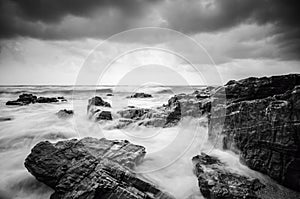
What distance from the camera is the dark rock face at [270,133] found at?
3354 mm

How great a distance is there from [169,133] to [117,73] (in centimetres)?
302

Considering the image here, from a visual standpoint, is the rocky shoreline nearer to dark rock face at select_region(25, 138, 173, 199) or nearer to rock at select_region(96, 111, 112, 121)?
dark rock face at select_region(25, 138, 173, 199)

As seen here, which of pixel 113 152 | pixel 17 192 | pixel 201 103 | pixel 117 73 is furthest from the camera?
pixel 201 103

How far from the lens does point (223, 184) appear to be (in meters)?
3.25

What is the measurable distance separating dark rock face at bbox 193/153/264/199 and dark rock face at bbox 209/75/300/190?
0.49 meters

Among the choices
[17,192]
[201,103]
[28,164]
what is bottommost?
[17,192]

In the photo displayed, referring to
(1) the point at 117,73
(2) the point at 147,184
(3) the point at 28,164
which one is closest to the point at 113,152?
(2) the point at 147,184

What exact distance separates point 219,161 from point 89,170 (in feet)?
9.54

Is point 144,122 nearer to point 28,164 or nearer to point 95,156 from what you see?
point 95,156

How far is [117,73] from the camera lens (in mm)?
5578

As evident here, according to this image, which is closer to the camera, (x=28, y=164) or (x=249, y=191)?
(x=249, y=191)

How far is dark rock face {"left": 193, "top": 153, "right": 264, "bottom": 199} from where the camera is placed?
10.1 ft

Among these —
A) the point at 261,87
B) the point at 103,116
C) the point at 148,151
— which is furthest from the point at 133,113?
the point at 261,87

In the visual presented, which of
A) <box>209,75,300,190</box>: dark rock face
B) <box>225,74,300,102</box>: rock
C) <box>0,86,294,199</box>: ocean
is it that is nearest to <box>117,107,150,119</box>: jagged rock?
<box>0,86,294,199</box>: ocean
